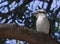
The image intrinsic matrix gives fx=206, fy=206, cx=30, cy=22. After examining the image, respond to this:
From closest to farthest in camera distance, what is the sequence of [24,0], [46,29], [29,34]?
1. [29,34]
2. [46,29]
3. [24,0]

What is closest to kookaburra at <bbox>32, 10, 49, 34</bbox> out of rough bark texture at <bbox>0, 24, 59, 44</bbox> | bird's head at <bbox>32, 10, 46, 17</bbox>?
bird's head at <bbox>32, 10, 46, 17</bbox>

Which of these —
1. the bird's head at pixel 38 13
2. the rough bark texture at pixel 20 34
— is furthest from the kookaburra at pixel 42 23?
the rough bark texture at pixel 20 34

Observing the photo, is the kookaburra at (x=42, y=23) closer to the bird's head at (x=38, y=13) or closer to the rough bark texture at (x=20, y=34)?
the bird's head at (x=38, y=13)

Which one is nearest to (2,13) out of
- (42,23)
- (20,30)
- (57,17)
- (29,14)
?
(29,14)

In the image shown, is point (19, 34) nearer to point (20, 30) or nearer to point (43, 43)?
point (20, 30)

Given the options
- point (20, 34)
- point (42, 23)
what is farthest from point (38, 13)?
point (20, 34)

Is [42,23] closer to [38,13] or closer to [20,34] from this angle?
[38,13]

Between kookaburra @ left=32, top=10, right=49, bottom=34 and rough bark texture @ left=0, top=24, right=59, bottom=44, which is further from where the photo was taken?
kookaburra @ left=32, top=10, right=49, bottom=34

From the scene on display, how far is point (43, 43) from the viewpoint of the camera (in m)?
2.24

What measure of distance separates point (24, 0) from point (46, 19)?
0.59 metres

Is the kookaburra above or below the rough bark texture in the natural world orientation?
below

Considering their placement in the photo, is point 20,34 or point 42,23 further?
point 42,23

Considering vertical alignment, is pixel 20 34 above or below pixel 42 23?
above

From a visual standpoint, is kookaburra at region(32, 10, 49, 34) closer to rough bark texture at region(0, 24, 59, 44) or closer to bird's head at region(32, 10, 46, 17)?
bird's head at region(32, 10, 46, 17)
